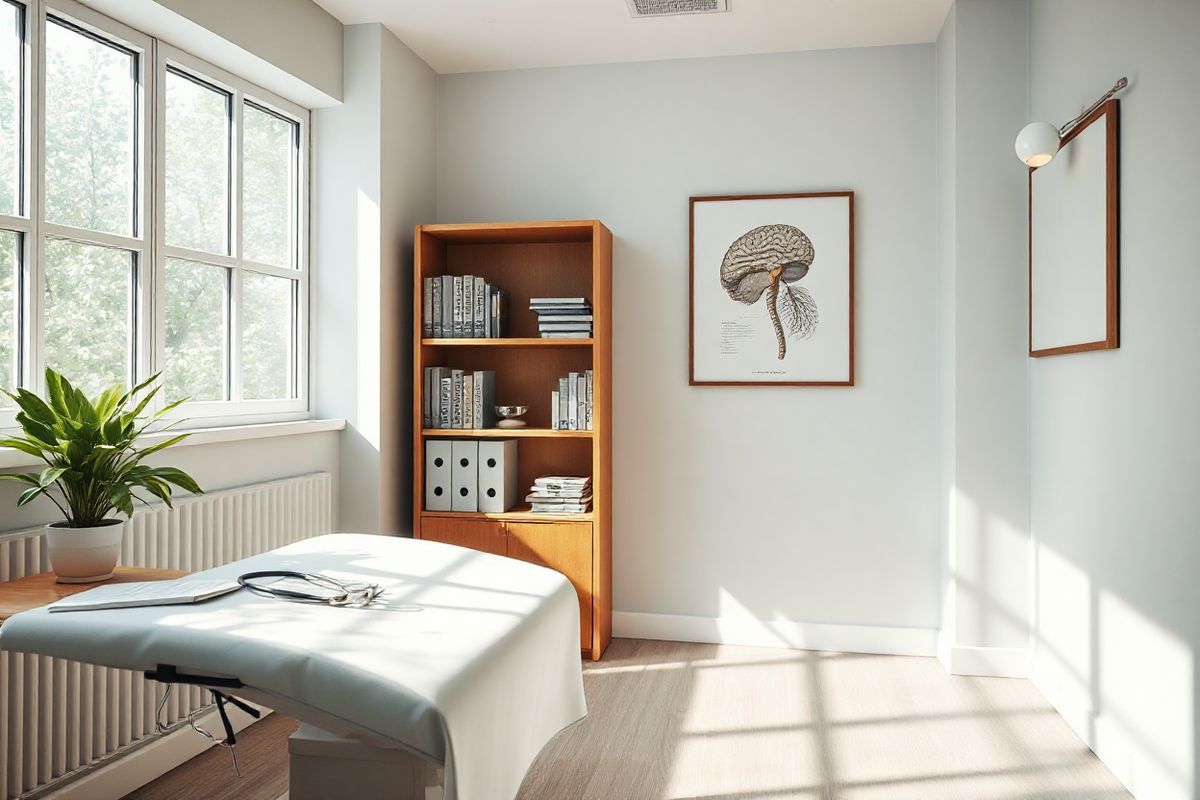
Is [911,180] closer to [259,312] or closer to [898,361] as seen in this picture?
[898,361]

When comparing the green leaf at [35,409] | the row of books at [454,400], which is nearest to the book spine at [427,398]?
the row of books at [454,400]

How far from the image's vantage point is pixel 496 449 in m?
3.76

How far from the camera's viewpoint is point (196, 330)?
306 cm

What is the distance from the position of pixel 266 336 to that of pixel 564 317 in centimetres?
117

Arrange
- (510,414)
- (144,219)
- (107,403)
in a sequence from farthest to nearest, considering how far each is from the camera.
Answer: (510,414)
(144,219)
(107,403)

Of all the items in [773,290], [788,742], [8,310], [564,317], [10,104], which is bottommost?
[788,742]

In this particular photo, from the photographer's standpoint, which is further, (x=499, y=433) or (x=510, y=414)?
(x=510, y=414)

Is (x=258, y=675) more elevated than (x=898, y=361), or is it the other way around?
(x=898, y=361)

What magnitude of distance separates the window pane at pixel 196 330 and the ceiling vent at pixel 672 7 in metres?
1.82

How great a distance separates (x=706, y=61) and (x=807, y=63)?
1.43ft

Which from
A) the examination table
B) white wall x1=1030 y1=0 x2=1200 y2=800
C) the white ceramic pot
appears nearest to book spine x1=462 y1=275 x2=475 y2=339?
the examination table

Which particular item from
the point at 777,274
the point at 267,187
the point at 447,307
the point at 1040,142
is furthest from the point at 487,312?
the point at 1040,142

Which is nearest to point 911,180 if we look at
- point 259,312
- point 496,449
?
point 496,449

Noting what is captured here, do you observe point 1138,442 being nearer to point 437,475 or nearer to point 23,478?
point 437,475
